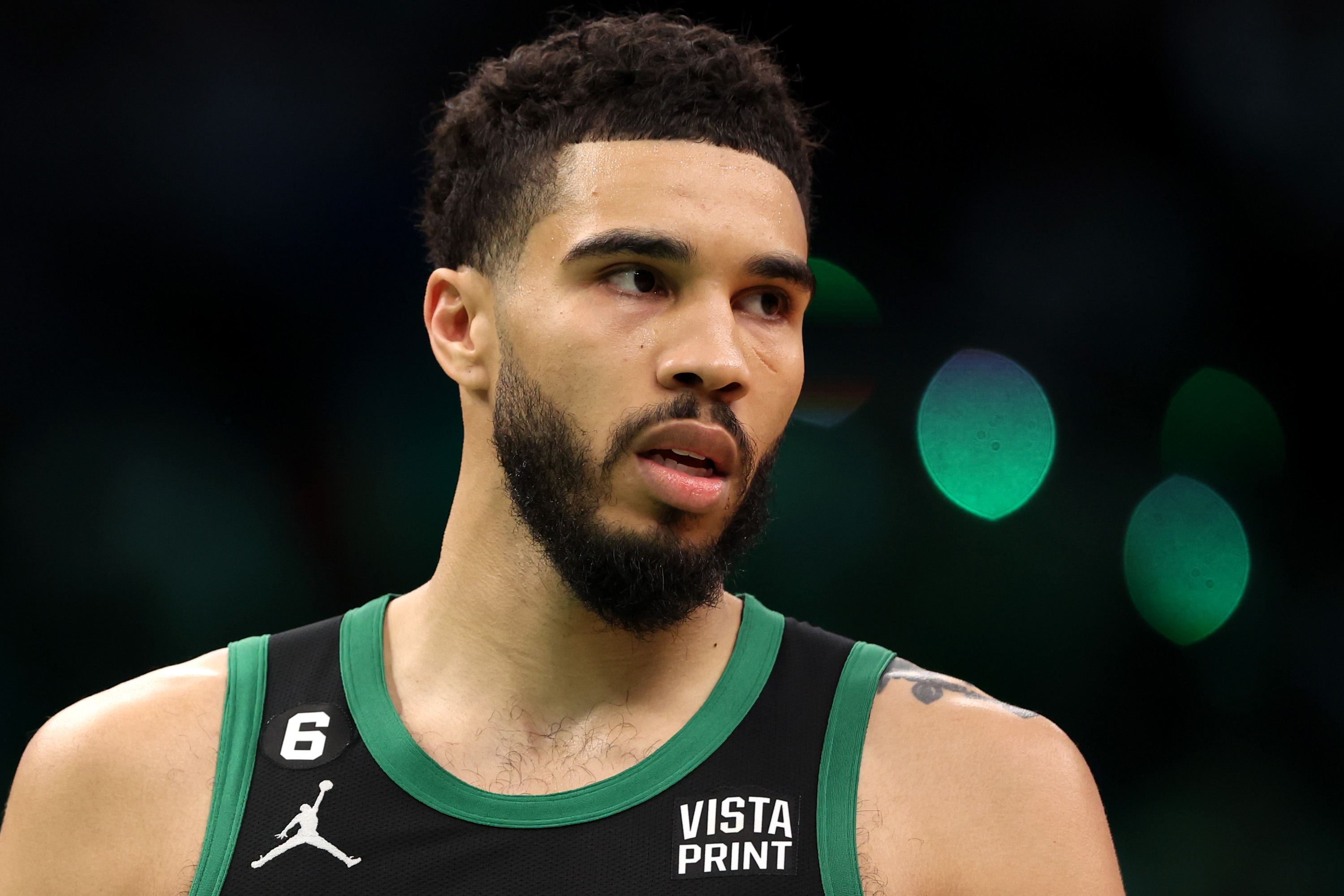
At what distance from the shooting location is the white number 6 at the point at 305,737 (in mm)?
1933

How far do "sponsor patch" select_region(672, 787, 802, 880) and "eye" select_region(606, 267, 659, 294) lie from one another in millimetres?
817

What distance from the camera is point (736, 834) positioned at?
181 centimetres

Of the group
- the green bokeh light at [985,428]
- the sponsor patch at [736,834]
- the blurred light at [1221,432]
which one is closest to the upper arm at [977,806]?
the sponsor patch at [736,834]

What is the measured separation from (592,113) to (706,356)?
53 centimetres

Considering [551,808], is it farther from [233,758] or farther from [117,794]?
[117,794]

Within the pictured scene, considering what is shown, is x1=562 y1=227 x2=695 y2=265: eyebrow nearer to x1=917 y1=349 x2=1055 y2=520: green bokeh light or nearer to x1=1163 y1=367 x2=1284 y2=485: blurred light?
x1=917 y1=349 x2=1055 y2=520: green bokeh light

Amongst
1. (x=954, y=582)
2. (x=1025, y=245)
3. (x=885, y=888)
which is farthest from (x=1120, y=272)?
(x=885, y=888)

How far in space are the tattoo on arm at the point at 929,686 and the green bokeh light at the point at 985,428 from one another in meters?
1.98

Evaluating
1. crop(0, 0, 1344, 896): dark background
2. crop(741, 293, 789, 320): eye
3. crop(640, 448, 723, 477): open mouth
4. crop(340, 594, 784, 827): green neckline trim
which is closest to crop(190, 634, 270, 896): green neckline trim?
crop(340, 594, 784, 827): green neckline trim

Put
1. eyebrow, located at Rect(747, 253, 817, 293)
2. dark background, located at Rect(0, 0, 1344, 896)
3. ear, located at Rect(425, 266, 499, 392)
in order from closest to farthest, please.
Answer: eyebrow, located at Rect(747, 253, 817, 293) < ear, located at Rect(425, 266, 499, 392) < dark background, located at Rect(0, 0, 1344, 896)

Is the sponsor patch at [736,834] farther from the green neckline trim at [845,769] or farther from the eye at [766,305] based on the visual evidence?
the eye at [766,305]

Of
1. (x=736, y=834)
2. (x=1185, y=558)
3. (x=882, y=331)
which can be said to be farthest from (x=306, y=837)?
(x=1185, y=558)

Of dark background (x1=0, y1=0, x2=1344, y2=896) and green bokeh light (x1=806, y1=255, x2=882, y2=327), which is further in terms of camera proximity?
green bokeh light (x1=806, y1=255, x2=882, y2=327)

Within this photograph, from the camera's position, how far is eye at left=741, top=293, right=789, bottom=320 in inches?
79.0
